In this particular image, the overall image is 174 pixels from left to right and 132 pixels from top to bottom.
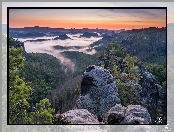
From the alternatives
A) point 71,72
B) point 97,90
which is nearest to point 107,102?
point 97,90

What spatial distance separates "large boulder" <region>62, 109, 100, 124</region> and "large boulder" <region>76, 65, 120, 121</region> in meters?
0.11

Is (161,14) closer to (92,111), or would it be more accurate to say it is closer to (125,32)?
(125,32)

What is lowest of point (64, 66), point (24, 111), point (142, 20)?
point (24, 111)

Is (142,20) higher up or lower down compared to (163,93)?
higher up

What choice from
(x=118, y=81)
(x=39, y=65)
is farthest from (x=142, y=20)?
(x=39, y=65)

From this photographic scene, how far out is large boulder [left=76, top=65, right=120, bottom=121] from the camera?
12.8 m

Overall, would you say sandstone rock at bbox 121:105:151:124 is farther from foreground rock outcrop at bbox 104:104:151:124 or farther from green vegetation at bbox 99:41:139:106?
green vegetation at bbox 99:41:139:106

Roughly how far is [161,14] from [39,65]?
2.30 metres

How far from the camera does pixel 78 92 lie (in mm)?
12836

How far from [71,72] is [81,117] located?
81 centimetres

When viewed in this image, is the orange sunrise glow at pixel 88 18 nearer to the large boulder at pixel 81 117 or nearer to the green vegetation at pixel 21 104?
the green vegetation at pixel 21 104

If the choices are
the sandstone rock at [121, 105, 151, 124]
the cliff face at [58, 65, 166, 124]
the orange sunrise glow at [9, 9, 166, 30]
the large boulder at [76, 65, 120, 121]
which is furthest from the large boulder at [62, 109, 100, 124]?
the orange sunrise glow at [9, 9, 166, 30]

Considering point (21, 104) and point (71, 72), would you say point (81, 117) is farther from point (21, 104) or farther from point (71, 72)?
point (21, 104)

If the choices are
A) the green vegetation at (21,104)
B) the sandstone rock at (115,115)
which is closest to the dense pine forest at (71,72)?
the green vegetation at (21,104)
